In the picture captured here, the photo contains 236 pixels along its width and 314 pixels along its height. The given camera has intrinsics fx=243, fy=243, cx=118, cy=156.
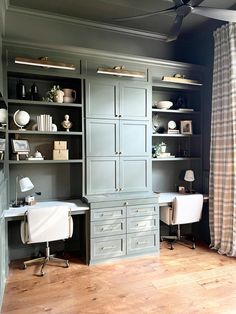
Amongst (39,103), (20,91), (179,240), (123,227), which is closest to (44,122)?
(39,103)

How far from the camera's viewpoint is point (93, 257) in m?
2.98

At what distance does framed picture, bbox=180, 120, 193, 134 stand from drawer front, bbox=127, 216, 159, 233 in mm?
1466

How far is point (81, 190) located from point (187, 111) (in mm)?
1980

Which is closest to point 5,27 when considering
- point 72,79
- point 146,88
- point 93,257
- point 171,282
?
point 72,79

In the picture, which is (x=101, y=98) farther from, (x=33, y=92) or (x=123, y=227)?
(x=123, y=227)

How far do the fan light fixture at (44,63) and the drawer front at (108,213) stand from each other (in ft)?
5.86

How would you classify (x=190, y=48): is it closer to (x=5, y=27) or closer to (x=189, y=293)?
(x=5, y=27)

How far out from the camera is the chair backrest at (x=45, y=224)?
104 inches

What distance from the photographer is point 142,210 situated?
3.21 m

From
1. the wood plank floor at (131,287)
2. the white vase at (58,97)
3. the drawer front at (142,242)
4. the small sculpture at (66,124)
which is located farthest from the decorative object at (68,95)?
the wood plank floor at (131,287)

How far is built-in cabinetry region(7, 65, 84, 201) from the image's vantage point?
3043 mm

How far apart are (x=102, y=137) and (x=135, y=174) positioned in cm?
70

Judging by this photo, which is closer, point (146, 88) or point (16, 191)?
point (16, 191)

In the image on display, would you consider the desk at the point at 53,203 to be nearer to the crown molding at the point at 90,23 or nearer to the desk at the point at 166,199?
the desk at the point at 166,199
